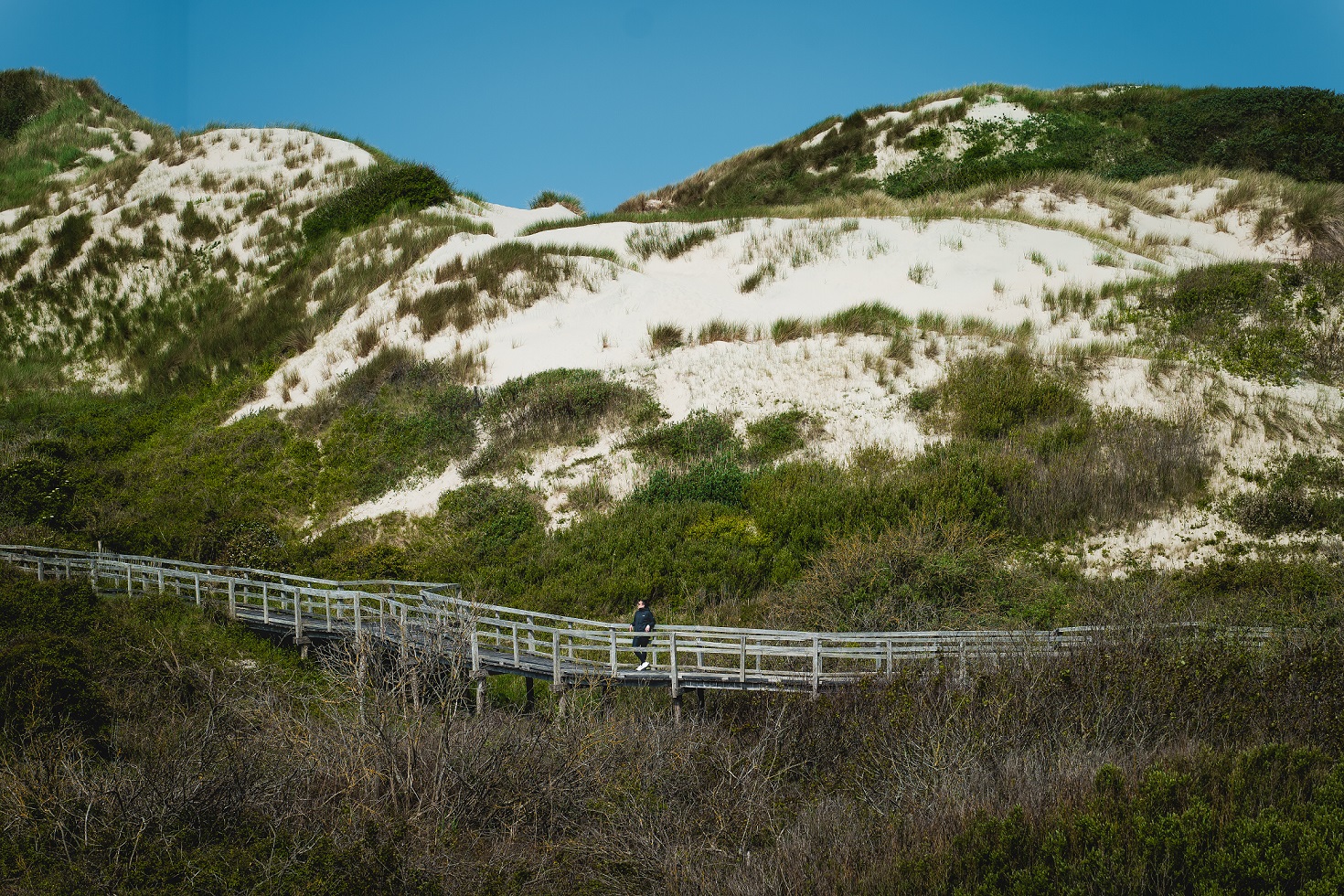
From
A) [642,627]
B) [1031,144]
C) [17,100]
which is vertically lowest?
[642,627]

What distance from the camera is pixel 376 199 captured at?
45.3 m

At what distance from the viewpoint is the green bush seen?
4462 cm

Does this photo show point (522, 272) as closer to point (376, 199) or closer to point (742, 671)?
point (376, 199)

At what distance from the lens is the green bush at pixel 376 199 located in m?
44.6

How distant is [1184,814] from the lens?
8812 millimetres

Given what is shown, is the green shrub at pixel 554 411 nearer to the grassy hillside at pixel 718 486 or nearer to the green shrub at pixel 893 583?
the grassy hillside at pixel 718 486

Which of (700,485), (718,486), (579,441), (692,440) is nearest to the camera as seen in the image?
(718,486)

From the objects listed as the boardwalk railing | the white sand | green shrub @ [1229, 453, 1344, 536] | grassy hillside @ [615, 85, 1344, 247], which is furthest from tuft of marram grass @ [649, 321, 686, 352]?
green shrub @ [1229, 453, 1344, 536]

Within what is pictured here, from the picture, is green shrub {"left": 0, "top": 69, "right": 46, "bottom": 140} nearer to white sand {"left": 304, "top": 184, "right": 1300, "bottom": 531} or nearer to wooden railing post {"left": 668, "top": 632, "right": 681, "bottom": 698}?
Answer: white sand {"left": 304, "top": 184, "right": 1300, "bottom": 531}

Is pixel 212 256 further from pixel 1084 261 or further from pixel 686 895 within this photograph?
pixel 686 895

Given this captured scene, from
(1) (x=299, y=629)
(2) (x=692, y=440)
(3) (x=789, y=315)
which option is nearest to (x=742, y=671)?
(1) (x=299, y=629)

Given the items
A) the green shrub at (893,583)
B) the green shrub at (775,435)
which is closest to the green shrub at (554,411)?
the green shrub at (775,435)

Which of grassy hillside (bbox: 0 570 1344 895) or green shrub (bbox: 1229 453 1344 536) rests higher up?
green shrub (bbox: 1229 453 1344 536)

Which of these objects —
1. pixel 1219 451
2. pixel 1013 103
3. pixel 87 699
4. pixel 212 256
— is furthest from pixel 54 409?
pixel 1013 103
